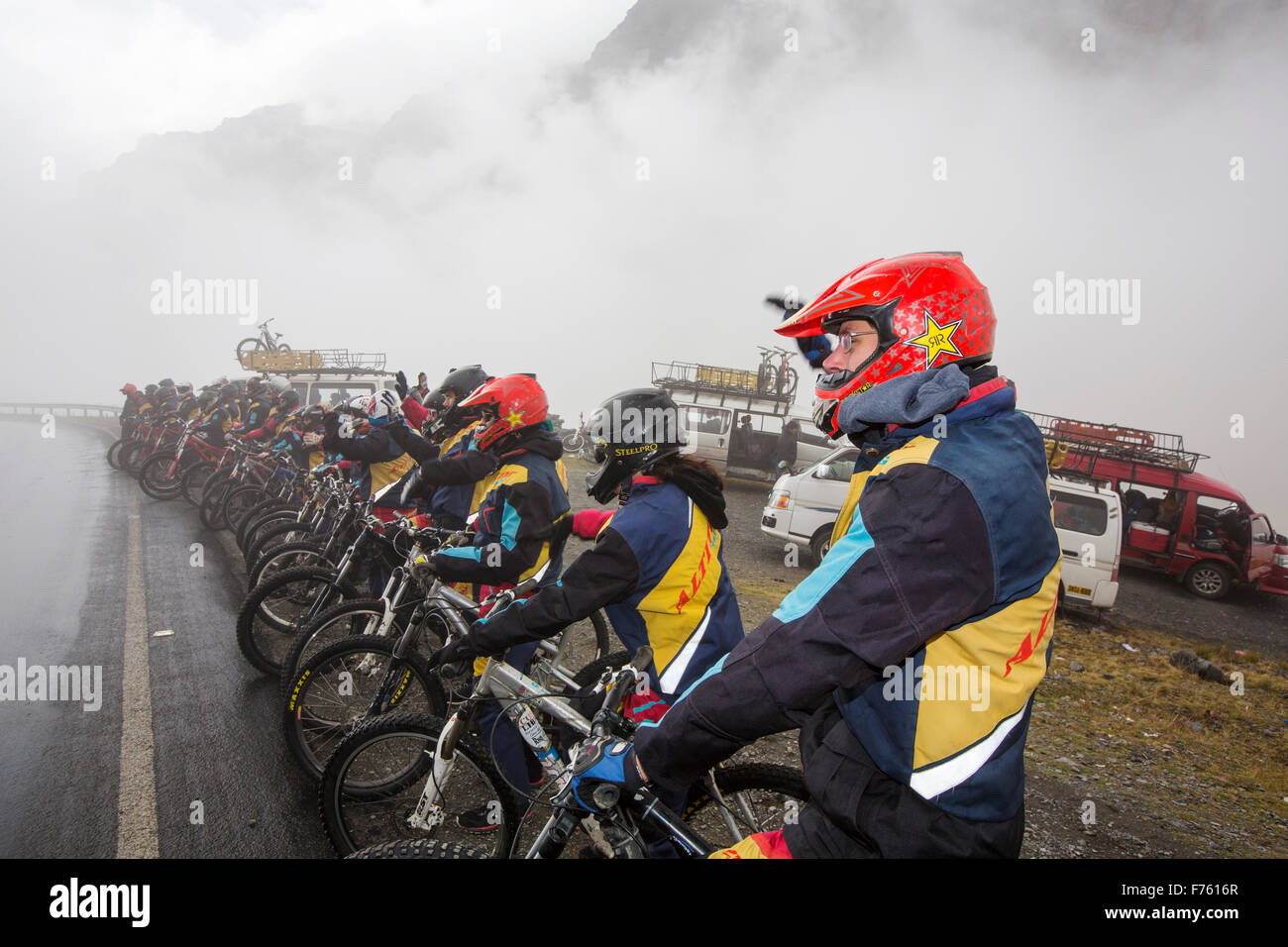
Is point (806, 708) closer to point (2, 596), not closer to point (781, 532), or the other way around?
point (2, 596)

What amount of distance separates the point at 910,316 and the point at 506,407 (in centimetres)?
347

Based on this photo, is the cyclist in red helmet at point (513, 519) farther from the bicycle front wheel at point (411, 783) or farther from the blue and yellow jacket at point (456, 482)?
the blue and yellow jacket at point (456, 482)

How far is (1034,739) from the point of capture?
19.1 feet

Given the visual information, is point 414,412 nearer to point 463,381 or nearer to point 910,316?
point 463,381

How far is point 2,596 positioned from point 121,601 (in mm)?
1268

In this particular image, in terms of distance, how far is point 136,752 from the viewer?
423cm

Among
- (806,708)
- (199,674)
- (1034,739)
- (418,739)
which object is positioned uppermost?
(806,708)

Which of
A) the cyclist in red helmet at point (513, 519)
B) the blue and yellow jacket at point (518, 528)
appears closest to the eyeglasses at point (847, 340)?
the cyclist in red helmet at point (513, 519)

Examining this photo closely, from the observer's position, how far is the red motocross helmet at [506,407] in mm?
4738

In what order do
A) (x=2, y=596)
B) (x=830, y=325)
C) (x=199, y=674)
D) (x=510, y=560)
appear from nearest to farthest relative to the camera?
(x=830, y=325) < (x=510, y=560) < (x=199, y=674) < (x=2, y=596)

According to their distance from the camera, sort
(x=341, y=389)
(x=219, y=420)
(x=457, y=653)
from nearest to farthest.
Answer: (x=457, y=653)
(x=219, y=420)
(x=341, y=389)

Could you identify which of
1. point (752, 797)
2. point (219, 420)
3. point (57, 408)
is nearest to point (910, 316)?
point (752, 797)

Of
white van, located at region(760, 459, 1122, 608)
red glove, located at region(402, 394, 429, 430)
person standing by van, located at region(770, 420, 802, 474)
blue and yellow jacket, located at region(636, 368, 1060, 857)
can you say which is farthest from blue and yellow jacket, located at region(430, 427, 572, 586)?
person standing by van, located at region(770, 420, 802, 474)
